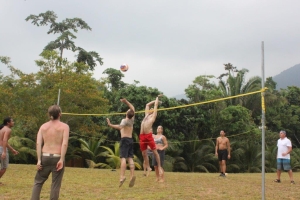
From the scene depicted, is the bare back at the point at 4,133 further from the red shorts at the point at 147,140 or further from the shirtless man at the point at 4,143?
the red shorts at the point at 147,140

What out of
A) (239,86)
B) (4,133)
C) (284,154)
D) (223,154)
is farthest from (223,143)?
(239,86)

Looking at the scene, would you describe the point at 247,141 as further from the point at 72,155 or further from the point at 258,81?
the point at 72,155

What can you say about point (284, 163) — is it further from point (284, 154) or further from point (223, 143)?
point (223, 143)

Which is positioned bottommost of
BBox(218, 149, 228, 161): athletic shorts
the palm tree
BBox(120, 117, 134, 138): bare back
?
BBox(218, 149, 228, 161): athletic shorts

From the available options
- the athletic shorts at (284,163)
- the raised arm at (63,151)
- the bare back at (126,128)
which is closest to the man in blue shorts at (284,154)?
the athletic shorts at (284,163)

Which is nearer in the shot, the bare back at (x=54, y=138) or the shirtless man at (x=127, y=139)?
the bare back at (x=54, y=138)

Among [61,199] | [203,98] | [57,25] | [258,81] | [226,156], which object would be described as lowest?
[61,199]

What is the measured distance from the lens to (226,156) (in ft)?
47.5

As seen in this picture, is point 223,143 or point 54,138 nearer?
point 54,138

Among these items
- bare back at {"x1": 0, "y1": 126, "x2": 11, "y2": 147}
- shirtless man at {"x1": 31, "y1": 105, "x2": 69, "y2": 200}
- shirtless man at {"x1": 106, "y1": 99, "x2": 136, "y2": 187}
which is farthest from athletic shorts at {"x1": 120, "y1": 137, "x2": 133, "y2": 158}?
shirtless man at {"x1": 31, "y1": 105, "x2": 69, "y2": 200}

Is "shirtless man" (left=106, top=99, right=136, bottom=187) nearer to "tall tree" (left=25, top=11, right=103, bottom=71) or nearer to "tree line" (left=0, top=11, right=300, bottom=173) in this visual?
"tree line" (left=0, top=11, right=300, bottom=173)

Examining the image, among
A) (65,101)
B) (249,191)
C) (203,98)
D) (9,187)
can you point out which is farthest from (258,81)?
(9,187)

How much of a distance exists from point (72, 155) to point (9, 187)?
13503 mm

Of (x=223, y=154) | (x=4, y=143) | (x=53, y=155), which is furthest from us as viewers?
(x=223, y=154)
